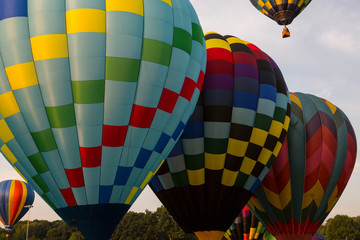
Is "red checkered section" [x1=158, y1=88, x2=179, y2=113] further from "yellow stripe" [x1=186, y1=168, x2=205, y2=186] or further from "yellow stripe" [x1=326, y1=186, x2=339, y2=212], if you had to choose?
"yellow stripe" [x1=326, y1=186, x2=339, y2=212]

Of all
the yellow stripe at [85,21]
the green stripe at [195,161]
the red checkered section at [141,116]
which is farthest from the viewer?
the green stripe at [195,161]

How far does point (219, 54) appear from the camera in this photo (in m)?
10.4

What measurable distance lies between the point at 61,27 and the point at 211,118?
4282 millimetres

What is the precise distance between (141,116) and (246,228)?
1107cm

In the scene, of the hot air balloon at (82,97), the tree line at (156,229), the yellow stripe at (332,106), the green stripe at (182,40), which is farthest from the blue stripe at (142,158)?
the tree line at (156,229)

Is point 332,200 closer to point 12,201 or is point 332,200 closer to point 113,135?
point 113,135

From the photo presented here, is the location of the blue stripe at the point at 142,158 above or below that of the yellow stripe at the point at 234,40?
below

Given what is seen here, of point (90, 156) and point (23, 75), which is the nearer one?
point (23, 75)

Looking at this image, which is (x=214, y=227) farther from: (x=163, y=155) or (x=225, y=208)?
(x=163, y=155)

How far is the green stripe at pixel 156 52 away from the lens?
7.29 metres

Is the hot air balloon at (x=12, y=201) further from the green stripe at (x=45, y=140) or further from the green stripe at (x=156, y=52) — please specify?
the green stripe at (x=156, y=52)

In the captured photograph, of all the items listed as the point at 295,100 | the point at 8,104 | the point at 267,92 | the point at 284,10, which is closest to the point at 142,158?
the point at 8,104

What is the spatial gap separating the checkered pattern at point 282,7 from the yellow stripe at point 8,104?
1255 cm

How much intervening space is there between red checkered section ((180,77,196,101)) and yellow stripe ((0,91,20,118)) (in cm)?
296
